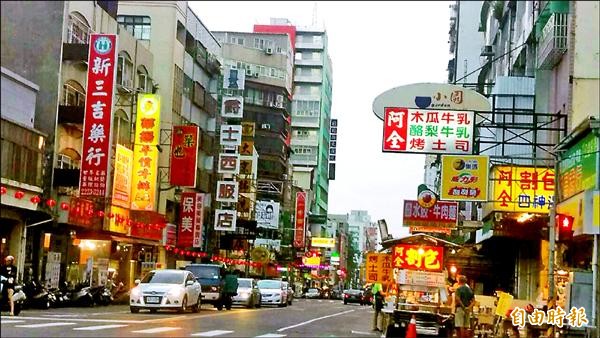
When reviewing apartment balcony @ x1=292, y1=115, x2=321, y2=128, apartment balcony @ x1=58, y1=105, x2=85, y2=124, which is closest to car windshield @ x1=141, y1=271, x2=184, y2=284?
apartment balcony @ x1=58, y1=105, x2=85, y2=124

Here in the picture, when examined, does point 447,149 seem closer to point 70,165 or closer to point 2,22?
point 2,22

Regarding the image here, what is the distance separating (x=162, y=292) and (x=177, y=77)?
29.7 meters

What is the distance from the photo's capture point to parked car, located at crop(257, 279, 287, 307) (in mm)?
49344

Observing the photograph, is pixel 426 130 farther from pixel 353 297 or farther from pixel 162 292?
pixel 353 297

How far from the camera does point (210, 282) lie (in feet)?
127

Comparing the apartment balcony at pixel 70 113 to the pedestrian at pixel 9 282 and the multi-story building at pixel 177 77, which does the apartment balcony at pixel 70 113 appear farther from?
the pedestrian at pixel 9 282

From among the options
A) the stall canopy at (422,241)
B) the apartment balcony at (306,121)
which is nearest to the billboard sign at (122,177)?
the stall canopy at (422,241)

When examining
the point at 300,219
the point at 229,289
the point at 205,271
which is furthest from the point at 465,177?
the point at 300,219

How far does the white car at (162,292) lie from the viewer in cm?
2820

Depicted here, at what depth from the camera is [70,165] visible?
38500 mm

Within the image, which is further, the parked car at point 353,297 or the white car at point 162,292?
the parked car at point 353,297

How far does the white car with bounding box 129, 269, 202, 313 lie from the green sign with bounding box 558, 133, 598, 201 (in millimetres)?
12818

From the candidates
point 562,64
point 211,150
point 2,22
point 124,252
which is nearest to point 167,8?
point 211,150

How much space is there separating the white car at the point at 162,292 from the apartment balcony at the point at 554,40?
1407cm
